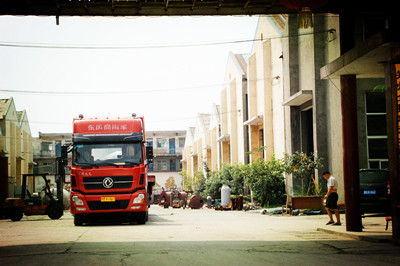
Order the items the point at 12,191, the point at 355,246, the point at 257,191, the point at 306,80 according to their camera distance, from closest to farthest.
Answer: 1. the point at 355,246
2. the point at 306,80
3. the point at 257,191
4. the point at 12,191

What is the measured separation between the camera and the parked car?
714 inches

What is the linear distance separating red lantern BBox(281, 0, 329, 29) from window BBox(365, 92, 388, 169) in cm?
1245

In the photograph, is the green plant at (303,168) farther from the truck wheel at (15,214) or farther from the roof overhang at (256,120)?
the truck wheel at (15,214)

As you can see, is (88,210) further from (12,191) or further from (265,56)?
Answer: (12,191)

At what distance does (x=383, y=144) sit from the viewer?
21.0 m

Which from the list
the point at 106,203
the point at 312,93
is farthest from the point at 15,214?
the point at 312,93

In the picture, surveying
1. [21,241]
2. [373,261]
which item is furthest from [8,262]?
[373,261]

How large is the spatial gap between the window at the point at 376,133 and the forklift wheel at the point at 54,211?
15.1m

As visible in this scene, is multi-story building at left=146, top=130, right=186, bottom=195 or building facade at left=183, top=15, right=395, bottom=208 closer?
building facade at left=183, top=15, right=395, bottom=208

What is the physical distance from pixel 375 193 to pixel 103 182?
9.25 metres

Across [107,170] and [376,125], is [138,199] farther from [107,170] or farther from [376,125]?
[376,125]

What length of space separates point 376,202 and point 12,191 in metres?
29.4

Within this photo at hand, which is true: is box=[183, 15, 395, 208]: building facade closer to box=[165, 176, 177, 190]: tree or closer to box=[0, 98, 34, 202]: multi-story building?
box=[0, 98, 34, 202]: multi-story building

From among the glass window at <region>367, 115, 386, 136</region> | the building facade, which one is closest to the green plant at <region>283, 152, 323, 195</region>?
the building facade
